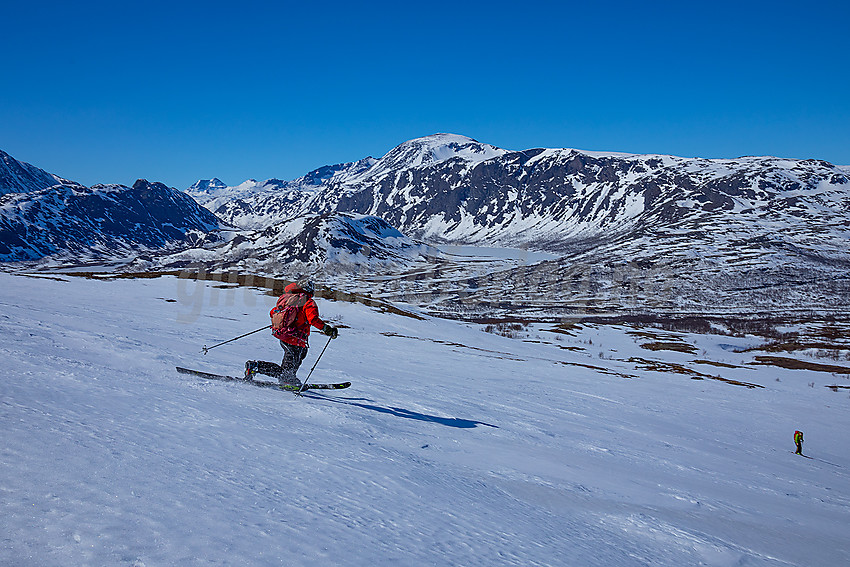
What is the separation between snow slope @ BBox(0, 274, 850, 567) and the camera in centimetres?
407

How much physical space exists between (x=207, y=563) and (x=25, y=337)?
11.4 m

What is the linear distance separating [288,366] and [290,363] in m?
0.09

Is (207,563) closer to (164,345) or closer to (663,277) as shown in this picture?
(164,345)

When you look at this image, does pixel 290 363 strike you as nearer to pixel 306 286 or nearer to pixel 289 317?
pixel 289 317

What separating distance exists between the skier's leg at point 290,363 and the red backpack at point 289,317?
1.09ft

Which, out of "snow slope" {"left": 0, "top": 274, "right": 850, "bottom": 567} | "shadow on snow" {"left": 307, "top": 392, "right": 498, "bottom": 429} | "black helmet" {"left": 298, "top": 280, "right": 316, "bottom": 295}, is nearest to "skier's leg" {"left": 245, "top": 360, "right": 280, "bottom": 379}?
"snow slope" {"left": 0, "top": 274, "right": 850, "bottom": 567}

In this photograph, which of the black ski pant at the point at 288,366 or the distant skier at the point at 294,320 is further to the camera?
the black ski pant at the point at 288,366

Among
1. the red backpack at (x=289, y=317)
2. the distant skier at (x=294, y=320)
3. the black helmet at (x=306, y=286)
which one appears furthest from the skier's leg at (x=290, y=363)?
the black helmet at (x=306, y=286)

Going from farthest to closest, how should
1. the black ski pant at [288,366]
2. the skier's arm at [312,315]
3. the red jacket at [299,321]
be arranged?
1. the black ski pant at [288,366]
2. the red jacket at [299,321]
3. the skier's arm at [312,315]

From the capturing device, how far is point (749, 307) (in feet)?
428

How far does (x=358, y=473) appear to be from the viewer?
624 cm

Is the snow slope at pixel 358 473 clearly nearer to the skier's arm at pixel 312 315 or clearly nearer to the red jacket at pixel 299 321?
the red jacket at pixel 299 321

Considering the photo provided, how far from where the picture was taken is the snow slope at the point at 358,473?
4.07 m

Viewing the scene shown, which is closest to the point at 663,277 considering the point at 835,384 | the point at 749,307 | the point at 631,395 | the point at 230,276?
the point at 749,307
